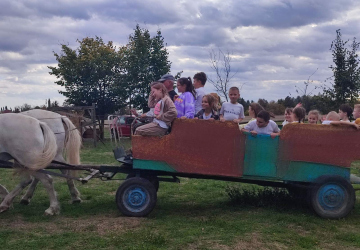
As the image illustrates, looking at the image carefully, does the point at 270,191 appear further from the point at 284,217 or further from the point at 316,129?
the point at 316,129

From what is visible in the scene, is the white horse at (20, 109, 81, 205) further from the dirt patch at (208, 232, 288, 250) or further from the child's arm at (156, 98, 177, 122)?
the dirt patch at (208, 232, 288, 250)

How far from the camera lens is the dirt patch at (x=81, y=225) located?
15.3 feet

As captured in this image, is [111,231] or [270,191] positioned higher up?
[270,191]

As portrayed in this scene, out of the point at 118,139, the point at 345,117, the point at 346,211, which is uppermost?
the point at 345,117

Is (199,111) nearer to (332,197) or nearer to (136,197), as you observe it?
(136,197)

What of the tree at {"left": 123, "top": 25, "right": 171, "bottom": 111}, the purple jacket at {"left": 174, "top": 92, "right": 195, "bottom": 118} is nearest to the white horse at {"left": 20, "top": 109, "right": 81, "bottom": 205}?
the purple jacket at {"left": 174, "top": 92, "right": 195, "bottom": 118}

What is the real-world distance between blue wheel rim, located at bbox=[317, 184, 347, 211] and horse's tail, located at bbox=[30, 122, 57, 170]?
353 centimetres

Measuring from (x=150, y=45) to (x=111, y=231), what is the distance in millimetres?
17408

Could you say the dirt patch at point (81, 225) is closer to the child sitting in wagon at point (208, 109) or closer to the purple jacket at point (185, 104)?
the purple jacket at point (185, 104)

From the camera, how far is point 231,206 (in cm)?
582

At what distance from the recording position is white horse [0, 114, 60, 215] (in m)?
5.33

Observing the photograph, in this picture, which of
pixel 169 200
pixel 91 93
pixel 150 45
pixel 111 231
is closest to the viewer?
pixel 111 231

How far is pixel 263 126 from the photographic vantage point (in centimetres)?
520

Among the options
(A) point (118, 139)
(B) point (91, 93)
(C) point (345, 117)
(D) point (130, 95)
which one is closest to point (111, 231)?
(A) point (118, 139)
